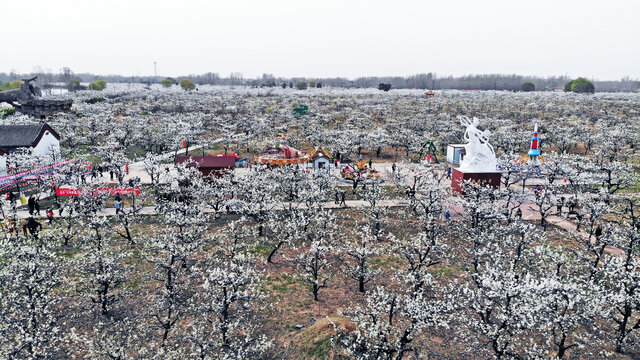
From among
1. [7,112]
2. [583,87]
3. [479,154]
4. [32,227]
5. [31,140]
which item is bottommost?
[32,227]

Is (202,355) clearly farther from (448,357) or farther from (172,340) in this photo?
(448,357)

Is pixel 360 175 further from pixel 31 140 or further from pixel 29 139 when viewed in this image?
pixel 29 139

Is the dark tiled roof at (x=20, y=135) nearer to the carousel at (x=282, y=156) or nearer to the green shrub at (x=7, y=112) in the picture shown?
the carousel at (x=282, y=156)

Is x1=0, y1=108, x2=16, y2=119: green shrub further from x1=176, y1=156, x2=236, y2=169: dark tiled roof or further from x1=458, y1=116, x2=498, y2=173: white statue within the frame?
x1=458, y1=116, x2=498, y2=173: white statue

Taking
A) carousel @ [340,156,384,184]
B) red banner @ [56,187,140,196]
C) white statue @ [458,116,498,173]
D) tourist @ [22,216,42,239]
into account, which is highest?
white statue @ [458,116,498,173]

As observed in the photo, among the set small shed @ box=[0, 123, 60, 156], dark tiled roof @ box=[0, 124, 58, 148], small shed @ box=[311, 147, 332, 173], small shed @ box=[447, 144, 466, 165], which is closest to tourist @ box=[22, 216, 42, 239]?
small shed @ box=[0, 123, 60, 156]

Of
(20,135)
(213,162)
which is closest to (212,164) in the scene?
(213,162)
